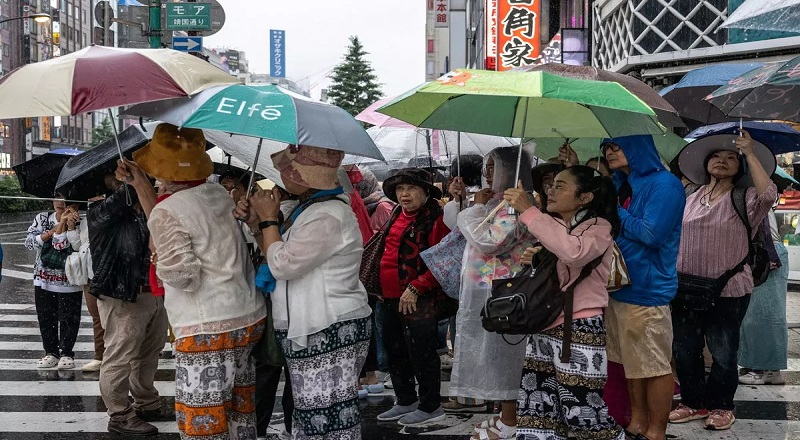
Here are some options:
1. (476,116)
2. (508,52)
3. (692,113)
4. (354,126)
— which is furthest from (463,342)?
(508,52)

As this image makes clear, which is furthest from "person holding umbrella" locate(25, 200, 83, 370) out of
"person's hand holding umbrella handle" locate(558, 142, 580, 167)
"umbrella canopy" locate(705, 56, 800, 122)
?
"umbrella canopy" locate(705, 56, 800, 122)

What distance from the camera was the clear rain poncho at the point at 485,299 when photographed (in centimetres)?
534

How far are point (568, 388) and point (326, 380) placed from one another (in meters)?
1.31

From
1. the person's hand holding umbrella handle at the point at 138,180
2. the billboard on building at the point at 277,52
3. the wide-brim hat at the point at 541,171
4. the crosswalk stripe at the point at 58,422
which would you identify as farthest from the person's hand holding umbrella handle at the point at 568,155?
the billboard on building at the point at 277,52

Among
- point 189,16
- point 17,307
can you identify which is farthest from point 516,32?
point 17,307

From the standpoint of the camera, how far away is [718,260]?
5.85 m

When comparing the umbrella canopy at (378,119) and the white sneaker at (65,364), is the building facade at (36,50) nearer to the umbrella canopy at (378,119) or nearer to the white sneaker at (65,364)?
the white sneaker at (65,364)

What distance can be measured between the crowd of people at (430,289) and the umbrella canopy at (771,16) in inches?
48.1

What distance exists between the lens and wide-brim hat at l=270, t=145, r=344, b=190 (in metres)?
4.43

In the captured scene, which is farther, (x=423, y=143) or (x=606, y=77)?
(x=423, y=143)

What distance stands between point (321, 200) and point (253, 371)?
41.8 inches

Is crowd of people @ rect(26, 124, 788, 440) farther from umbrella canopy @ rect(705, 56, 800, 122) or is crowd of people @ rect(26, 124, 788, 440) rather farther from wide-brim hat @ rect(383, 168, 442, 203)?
umbrella canopy @ rect(705, 56, 800, 122)

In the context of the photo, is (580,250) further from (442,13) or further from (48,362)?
(442,13)

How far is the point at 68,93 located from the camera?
386 cm
